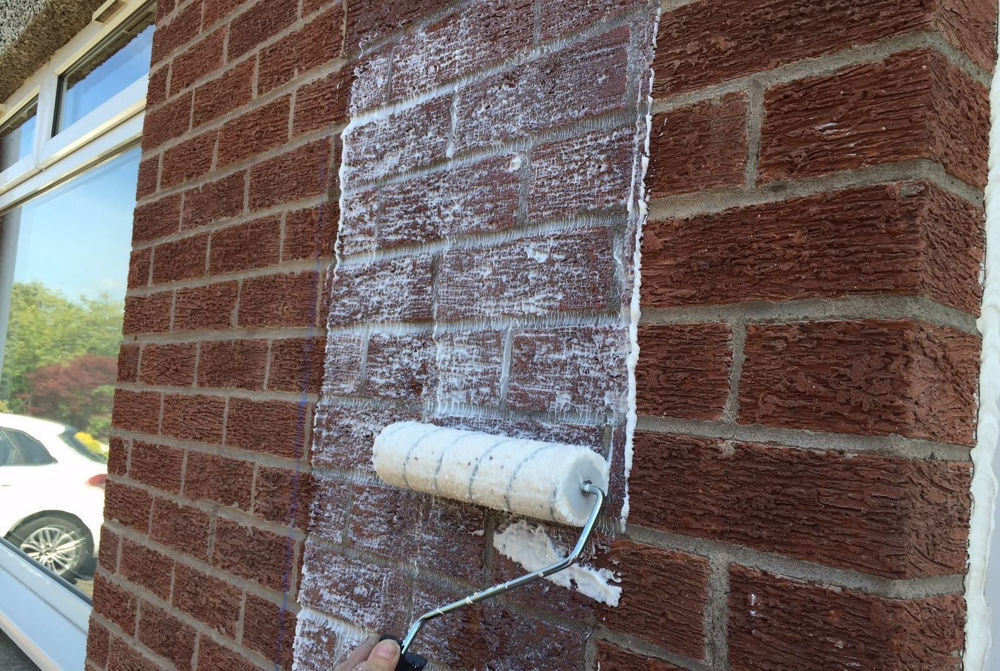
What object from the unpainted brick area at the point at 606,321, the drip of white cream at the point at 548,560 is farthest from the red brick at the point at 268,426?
the drip of white cream at the point at 548,560

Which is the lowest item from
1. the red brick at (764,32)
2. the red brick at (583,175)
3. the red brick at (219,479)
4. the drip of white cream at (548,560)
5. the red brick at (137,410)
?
the red brick at (219,479)

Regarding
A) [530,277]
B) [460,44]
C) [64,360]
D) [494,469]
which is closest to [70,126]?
[64,360]

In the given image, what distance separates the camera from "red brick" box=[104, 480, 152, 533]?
1.58m

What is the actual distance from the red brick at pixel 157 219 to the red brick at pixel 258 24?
14.0 inches

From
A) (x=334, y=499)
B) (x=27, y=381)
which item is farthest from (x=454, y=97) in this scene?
(x=27, y=381)

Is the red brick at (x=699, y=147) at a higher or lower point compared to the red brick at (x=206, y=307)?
higher

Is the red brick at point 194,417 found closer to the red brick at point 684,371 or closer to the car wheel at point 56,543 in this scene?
the red brick at point 684,371

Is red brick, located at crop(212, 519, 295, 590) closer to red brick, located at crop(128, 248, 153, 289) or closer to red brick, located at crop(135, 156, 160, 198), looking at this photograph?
red brick, located at crop(128, 248, 153, 289)

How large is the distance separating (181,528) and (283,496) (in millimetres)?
388

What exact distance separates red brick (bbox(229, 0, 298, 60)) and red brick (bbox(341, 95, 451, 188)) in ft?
1.22

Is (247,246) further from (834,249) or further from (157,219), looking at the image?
(834,249)

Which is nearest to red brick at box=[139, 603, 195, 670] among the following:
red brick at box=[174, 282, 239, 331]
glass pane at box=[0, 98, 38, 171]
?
red brick at box=[174, 282, 239, 331]

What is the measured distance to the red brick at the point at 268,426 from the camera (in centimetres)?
118

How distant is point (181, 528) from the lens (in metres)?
1.45
